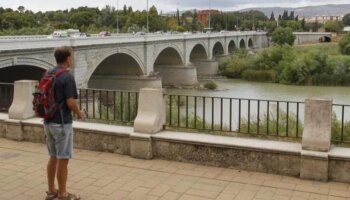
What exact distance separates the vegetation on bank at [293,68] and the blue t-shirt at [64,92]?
162 ft

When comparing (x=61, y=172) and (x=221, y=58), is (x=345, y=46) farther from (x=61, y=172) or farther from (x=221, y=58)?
(x=61, y=172)

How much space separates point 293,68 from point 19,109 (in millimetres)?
47774

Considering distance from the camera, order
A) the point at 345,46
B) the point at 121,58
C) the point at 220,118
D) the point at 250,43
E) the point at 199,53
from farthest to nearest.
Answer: the point at 250,43, the point at 345,46, the point at 199,53, the point at 121,58, the point at 220,118

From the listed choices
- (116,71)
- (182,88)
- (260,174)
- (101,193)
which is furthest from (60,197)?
(182,88)

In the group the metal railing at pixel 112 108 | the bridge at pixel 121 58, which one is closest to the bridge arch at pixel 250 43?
the bridge at pixel 121 58

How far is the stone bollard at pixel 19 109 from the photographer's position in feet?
28.6

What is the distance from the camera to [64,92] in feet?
17.4

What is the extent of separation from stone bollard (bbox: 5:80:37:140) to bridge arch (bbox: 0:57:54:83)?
54.9 ft

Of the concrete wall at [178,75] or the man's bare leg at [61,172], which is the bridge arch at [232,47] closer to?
the concrete wall at [178,75]

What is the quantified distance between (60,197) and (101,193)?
60 cm

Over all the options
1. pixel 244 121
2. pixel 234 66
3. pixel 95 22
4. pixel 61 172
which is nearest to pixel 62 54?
pixel 61 172

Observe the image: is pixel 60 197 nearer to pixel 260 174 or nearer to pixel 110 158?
pixel 110 158

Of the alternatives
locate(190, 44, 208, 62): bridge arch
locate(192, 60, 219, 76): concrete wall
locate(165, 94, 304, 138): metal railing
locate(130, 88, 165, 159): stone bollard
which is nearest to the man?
locate(130, 88, 165, 159): stone bollard

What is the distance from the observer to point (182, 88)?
52000 mm
